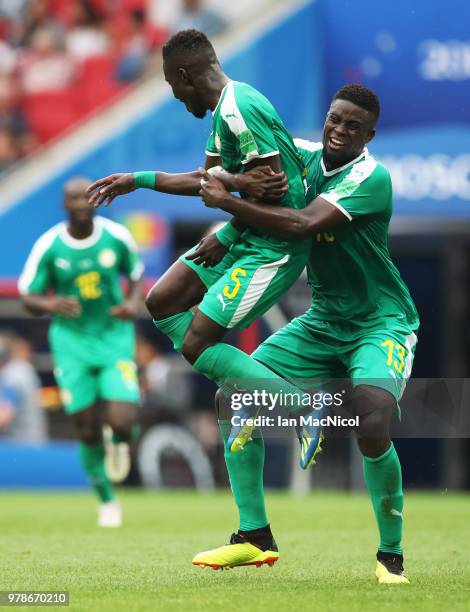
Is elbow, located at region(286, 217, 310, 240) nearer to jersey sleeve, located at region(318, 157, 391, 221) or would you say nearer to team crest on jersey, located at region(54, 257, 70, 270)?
jersey sleeve, located at region(318, 157, 391, 221)

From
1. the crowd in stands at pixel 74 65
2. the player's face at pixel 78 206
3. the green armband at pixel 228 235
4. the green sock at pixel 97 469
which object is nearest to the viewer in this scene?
the green armband at pixel 228 235

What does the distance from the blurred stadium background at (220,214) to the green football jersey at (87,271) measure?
4000 mm

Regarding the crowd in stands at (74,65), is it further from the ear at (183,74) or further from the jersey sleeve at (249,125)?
the jersey sleeve at (249,125)

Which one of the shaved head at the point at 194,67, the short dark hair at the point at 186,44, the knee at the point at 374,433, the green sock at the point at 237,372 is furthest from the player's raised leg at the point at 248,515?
the short dark hair at the point at 186,44

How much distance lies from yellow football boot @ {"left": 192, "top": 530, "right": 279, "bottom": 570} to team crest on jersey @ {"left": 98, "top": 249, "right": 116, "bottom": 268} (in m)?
4.73

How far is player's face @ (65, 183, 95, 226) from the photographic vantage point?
34.2ft

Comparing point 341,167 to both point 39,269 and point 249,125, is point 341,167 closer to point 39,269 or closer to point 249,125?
point 249,125

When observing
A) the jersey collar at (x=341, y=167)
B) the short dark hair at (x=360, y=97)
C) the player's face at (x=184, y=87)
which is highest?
the player's face at (x=184, y=87)

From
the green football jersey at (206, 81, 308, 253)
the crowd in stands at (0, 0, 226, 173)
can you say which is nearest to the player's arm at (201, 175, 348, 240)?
the green football jersey at (206, 81, 308, 253)

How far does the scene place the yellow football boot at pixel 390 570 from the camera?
20.1ft

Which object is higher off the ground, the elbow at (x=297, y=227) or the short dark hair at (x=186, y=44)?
the short dark hair at (x=186, y=44)

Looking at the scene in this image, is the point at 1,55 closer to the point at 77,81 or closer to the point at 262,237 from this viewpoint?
the point at 77,81

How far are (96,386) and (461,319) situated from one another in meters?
5.62

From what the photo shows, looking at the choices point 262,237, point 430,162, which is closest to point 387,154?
point 430,162
